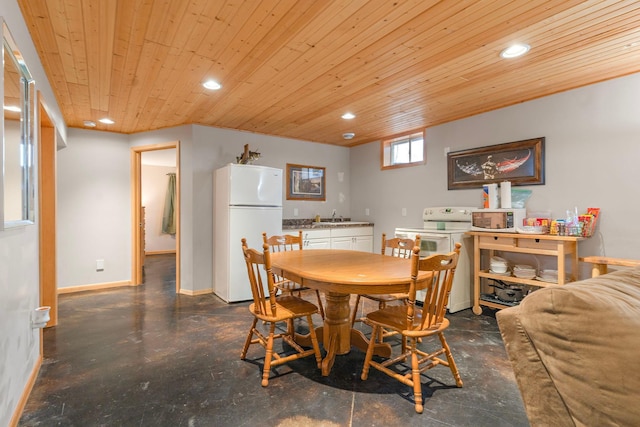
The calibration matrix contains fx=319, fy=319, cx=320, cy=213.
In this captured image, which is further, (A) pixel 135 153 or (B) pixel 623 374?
(A) pixel 135 153

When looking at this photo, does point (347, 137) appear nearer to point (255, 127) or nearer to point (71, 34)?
point (255, 127)

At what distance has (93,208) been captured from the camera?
4.48 m

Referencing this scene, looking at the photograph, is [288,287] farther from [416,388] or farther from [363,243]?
[363,243]

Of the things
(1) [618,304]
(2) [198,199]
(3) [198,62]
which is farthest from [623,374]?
(2) [198,199]

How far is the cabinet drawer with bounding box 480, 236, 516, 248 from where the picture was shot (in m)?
3.20

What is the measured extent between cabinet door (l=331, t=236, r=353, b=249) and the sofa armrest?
3.85 meters

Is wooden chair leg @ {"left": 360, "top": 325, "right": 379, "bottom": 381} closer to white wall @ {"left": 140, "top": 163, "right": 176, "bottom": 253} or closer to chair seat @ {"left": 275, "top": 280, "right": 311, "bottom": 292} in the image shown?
chair seat @ {"left": 275, "top": 280, "right": 311, "bottom": 292}

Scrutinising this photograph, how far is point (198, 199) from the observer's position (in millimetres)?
4293

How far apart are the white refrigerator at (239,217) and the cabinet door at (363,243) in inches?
53.2

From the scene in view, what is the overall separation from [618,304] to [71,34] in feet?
10.0

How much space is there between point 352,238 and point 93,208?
3752mm

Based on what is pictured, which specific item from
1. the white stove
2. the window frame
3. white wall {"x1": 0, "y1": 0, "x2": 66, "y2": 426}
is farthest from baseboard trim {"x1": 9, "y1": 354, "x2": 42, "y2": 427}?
the window frame

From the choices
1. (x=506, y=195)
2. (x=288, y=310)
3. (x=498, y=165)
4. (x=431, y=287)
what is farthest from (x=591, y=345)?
(x=498, y=165)

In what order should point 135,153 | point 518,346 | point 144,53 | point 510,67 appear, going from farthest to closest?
1. point 135,153
2. point 510,67
3. point 144,53
4. point 518,346
